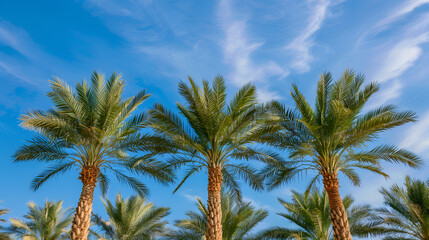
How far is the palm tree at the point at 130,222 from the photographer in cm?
1969

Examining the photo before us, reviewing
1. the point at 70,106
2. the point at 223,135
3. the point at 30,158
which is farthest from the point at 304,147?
the point at 30,158

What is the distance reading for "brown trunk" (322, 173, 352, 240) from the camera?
12102 millimetres

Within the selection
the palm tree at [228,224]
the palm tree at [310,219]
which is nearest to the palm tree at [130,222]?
the palm tree at [228,224]

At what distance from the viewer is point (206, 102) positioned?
12602 millimetres

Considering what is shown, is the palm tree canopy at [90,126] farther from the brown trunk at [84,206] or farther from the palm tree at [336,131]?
the palm tree at [336,131]

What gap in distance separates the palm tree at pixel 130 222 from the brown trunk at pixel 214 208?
751cm

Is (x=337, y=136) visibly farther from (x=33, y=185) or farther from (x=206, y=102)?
(x=33, y=185)

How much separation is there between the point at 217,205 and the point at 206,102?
396 cm

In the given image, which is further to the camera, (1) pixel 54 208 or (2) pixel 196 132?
(1) pixel 54 208

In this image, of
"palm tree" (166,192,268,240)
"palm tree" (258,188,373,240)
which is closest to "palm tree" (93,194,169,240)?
"palm tree" (166,192,268,240)

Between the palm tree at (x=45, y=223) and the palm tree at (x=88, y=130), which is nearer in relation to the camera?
the palm tree at (x=88, y=130)

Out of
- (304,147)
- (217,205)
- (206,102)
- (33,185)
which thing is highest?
(206,102)

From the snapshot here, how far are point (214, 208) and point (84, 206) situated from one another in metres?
4.95

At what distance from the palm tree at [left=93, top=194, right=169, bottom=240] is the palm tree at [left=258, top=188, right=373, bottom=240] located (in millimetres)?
6375
